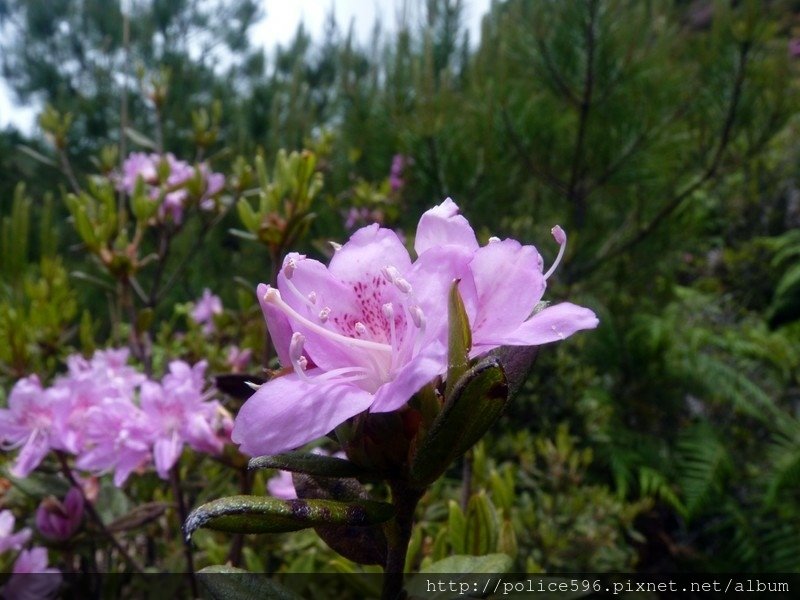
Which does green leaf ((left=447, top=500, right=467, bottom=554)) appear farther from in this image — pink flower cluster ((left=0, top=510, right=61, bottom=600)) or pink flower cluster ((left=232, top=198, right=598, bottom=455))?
pink flower cluster ((left=0, top=510, right=61, bottom=600))

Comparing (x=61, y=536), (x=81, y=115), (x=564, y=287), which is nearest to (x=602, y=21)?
(x=564, y=287)

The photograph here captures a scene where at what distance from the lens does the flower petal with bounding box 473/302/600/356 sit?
1.23 ft

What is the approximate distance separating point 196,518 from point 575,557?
1434mm

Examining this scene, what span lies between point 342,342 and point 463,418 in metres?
0.10

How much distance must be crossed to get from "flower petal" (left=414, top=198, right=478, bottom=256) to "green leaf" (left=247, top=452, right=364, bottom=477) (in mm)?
149

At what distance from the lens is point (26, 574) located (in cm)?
78

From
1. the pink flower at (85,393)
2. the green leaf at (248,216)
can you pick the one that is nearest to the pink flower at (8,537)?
the pink flower at (85,393)

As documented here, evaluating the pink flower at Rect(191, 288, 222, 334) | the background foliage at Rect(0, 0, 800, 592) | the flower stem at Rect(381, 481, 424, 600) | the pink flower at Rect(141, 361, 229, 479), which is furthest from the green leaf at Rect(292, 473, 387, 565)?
the pink flower at Rect(191, 288, 222, 334)

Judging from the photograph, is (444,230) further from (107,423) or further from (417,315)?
(107,423)

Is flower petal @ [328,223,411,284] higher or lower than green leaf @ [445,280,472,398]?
higher

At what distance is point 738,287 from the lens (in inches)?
171

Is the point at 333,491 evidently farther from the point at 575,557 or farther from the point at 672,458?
the point at 672,458

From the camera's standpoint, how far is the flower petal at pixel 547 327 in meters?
0.37

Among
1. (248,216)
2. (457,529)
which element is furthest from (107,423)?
(457,529)
